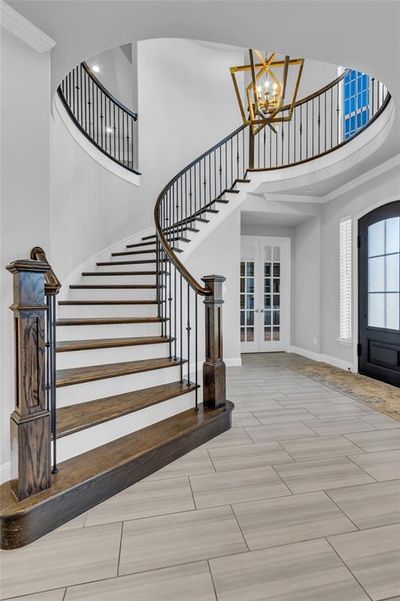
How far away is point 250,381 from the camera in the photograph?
437 centimetres

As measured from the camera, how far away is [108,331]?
314 centimetres

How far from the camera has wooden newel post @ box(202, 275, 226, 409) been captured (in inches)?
110

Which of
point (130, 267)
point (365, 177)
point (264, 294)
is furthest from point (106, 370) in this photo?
point (264, 294)

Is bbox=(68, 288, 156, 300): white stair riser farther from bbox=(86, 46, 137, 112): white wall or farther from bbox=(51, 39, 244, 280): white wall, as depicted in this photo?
bbox=(86, 46, 137, 112): white wall

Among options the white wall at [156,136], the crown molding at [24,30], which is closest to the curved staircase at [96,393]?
the white wall at [156,136]

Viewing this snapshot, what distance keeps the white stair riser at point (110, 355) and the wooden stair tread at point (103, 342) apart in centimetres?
4

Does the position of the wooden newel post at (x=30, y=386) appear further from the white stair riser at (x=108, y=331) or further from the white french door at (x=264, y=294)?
the white french door at (x=264, y=294)

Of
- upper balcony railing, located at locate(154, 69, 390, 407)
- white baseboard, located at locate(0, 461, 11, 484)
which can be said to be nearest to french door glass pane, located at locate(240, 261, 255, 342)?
upper balcony railing, located at locate(154, 69, 390, 407)

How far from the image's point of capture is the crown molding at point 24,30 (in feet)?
6.09

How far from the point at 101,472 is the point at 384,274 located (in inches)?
163

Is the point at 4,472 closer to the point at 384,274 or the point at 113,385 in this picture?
the point at 113,385

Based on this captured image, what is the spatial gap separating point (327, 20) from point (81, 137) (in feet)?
10.3

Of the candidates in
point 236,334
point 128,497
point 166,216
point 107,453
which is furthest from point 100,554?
point 166,216

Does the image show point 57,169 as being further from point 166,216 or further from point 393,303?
point 393,303
